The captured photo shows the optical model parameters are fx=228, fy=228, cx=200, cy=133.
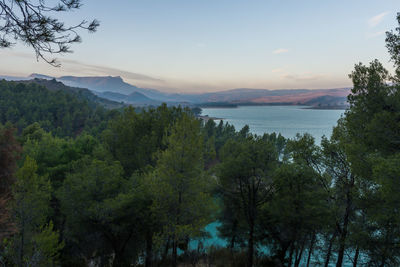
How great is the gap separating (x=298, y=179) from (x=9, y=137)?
19330mm

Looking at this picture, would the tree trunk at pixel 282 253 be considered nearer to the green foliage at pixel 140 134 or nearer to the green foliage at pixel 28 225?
the green foliage at pixel 140 134

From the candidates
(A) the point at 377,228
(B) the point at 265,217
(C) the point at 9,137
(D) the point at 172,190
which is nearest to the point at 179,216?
(D) the point at 172,190

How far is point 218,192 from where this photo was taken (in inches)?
584

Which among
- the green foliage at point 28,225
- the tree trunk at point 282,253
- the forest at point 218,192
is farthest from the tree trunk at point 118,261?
the tree trunk at point 282,253

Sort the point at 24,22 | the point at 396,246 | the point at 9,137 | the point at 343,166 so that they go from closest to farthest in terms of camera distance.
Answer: the point at 24,22 → the point at 396,246 → the point at 343,166 → the point at 9,137

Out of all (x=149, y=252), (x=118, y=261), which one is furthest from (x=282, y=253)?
(x=118, y=261)

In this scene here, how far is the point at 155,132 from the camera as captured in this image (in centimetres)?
1620

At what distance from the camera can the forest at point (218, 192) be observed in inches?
331

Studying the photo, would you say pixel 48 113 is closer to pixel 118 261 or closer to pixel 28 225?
pixel 118 261

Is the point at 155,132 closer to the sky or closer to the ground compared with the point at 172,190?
closer to the sky

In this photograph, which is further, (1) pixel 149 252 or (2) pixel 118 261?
(1) pixel 149 252

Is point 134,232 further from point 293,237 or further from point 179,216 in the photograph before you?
point 293,237

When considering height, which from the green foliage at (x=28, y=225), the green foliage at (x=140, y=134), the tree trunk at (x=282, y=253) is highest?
the green foliage at (x=140, y=134)

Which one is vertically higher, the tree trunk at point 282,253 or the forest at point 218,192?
the forest at point 218,192
